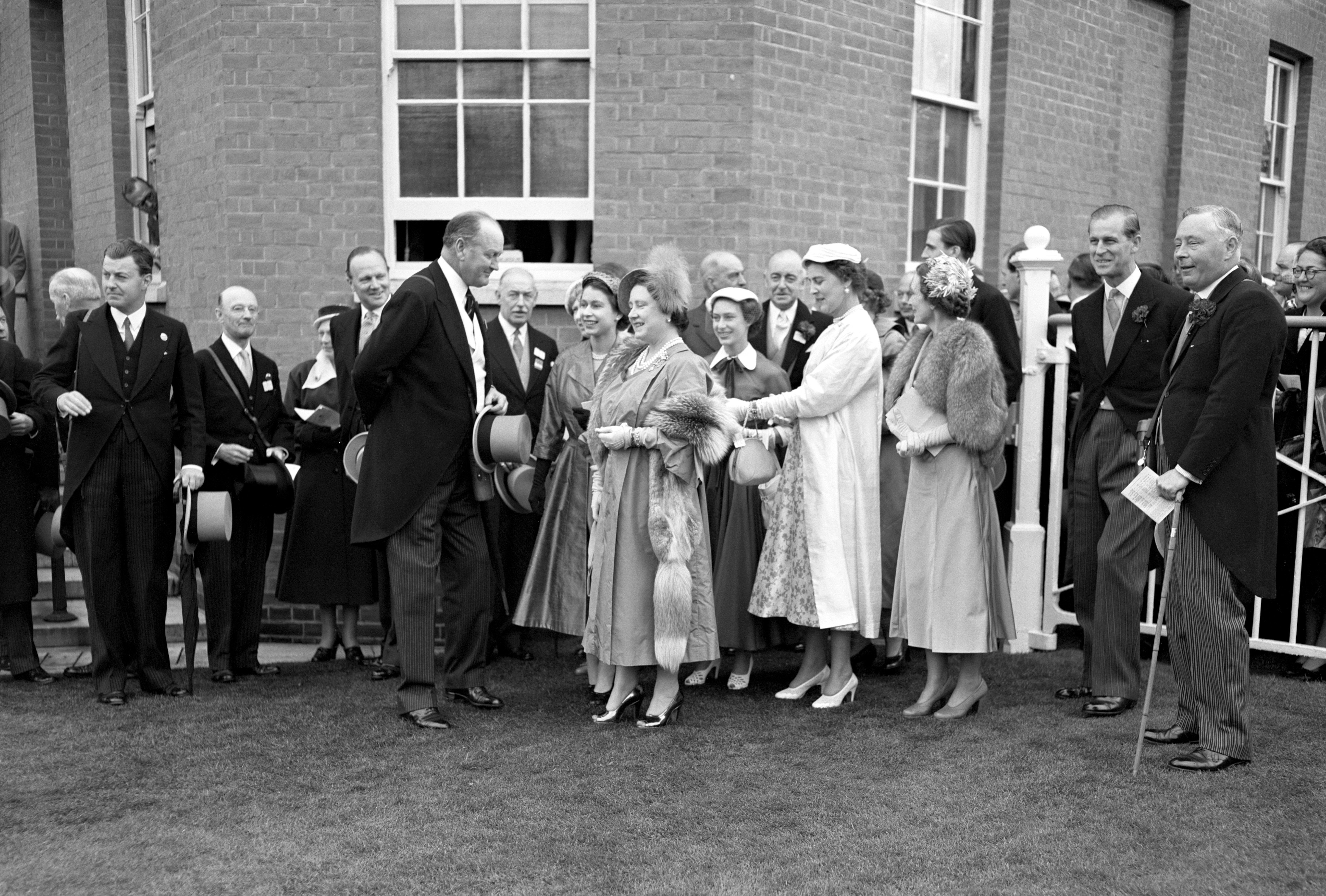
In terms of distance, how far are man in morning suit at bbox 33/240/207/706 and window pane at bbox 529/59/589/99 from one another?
3013 millimetres

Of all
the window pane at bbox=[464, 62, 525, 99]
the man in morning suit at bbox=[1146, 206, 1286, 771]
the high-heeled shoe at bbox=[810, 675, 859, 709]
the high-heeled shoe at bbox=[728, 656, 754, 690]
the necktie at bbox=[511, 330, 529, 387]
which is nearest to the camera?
the man in morning suit at bbox=[1146, 206, 1286, 771]

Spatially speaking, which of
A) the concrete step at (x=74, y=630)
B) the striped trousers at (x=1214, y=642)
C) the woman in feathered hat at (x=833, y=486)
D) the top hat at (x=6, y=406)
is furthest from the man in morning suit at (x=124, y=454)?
the striped trousers at (x=1214, y=642)

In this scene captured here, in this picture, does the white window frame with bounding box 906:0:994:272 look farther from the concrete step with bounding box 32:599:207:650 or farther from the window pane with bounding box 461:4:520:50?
the concrete step with bounding box 32:599:207:650

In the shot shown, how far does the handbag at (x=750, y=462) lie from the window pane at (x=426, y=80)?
3.91 metres

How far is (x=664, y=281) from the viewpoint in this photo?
18.2 feet

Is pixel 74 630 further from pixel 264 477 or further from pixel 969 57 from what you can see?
pixel 969 57

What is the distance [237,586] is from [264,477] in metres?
0.63

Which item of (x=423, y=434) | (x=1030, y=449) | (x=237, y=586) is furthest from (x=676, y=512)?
(x=237, y=586)

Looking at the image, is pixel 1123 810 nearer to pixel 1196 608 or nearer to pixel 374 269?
pixel 1196 608

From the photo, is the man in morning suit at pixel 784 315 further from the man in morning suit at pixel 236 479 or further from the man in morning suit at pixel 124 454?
the man in morning suit at pixel 124 454

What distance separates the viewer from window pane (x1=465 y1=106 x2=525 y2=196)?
823cm

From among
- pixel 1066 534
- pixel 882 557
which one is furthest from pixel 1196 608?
pixel 1066 534

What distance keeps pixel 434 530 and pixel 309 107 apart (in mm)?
3690

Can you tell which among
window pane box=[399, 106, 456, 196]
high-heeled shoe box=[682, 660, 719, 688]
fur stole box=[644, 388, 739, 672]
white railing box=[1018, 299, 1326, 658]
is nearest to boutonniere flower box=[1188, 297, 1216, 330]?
white railing box=[1018, 299, 1326, 658]
